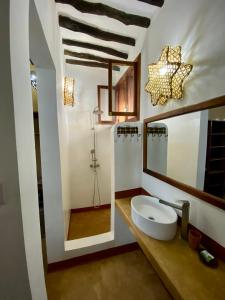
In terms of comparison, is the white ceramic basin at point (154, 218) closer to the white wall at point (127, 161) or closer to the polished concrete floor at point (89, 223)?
the white wall at point (127, 161)

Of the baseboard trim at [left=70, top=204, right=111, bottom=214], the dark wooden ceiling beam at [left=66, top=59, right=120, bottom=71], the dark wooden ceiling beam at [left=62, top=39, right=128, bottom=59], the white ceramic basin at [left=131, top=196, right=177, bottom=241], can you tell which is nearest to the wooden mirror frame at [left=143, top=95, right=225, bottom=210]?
the white ceramic basin at [left=131, top=196, right=177, bottom=241]

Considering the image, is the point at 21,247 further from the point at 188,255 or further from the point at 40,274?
the point at 188,255

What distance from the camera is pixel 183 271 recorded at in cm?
90

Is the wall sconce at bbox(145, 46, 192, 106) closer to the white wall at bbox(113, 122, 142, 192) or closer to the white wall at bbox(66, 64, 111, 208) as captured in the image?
the white wall at bbox(113, 122, 142, 192)

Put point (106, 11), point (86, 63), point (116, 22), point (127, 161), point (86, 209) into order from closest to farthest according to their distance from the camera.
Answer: point (106, 11), point (116, 22), point (127, 161), point (86, 63), point (86, 209)

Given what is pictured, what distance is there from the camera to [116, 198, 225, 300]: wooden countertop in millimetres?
786

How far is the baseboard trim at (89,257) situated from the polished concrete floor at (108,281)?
Answer: 0.03 meters

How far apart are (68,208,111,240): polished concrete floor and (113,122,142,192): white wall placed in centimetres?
113

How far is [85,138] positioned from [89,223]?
1.59 meters

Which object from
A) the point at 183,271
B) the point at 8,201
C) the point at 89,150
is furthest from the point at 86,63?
the point at 183,271

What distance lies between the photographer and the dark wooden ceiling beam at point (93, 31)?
176 centimetres

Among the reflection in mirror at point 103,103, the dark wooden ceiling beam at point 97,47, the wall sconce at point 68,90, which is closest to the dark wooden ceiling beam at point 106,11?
the dark wooden ceiling beam at point 97,47

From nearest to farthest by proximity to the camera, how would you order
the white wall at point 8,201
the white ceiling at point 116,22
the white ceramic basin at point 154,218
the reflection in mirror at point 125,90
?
1. the white wall at point 8,201
2. the white ceramic basin at point 154,218
3. the white ceiling at point 116,22
4. the reflection in mirror at point 125,90

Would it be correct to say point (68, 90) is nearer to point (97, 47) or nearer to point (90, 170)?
point (97, 47)
